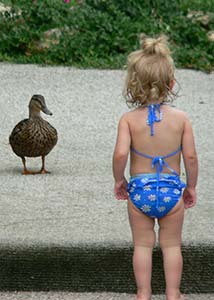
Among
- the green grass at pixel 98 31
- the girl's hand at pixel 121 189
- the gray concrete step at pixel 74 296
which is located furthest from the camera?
the green grass at pixel 98 31

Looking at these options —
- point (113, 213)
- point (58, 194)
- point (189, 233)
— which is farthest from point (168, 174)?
point (58, 194)

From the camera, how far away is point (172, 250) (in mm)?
5148

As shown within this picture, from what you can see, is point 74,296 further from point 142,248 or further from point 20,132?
point 20,132

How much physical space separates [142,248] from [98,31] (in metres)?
6.32

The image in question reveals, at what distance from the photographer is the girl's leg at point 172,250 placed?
511 centimetres

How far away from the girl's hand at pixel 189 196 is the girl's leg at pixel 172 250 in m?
0.05

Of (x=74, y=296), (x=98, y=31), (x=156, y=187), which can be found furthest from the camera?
(x=98, y=31)

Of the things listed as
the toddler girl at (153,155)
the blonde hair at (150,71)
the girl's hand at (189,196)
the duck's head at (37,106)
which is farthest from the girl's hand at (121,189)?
the duck's head at (37,106)

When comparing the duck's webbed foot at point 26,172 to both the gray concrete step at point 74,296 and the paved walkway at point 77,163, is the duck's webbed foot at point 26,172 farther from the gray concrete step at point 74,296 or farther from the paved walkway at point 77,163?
the gray concrete step at point 74,296

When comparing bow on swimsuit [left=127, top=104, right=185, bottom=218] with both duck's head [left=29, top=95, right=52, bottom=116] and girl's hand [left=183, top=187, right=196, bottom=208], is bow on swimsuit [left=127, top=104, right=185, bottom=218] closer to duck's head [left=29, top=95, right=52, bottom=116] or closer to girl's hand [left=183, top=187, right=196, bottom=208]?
girl's hand [left=183, top=187, right=196, bottom=208]

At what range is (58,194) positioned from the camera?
21.6 ft

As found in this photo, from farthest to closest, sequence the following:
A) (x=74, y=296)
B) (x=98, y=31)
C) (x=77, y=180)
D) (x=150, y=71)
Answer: (x=98, y=31) < (x=77, y=180) < (x=74, y=296) < (x=150, y=71)

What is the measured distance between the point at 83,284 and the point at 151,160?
89 cm

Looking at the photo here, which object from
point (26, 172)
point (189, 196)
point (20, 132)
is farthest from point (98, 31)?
point (189, 196)
